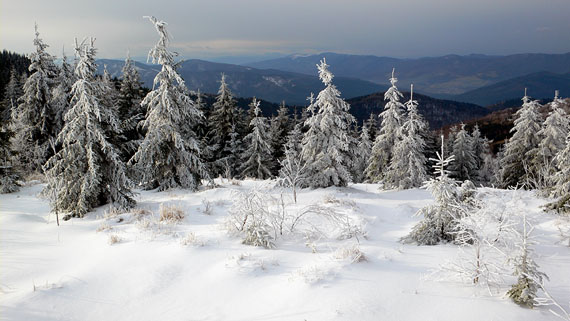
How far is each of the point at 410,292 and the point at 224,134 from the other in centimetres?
3151

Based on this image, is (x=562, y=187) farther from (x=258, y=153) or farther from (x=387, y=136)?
(x=258, y=153)

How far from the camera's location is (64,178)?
399 inches

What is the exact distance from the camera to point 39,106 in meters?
23.6

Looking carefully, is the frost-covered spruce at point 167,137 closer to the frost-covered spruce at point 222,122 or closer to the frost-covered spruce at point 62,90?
the frost-covered spruce at point 62,90

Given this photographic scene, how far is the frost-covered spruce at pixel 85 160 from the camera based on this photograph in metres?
9.95

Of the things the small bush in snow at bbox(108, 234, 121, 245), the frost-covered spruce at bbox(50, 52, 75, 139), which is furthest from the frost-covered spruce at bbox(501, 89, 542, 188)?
the frost-covered spruce at bbox(50, 52, 75, 139)

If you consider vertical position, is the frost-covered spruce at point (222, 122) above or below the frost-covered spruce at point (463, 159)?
above

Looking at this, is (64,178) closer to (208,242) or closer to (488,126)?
(208,242)

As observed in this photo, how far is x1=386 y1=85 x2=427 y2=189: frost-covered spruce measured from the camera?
912 inches

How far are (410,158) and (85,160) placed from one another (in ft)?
65.8

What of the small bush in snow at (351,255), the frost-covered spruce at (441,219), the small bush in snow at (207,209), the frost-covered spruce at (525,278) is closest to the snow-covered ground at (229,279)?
the small bush in snow at (351,255)

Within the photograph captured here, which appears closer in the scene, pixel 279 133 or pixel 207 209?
pixel 207 209

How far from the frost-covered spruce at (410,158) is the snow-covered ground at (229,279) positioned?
15.9m

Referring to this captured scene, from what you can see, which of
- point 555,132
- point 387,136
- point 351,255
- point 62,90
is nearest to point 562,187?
point 351,255
